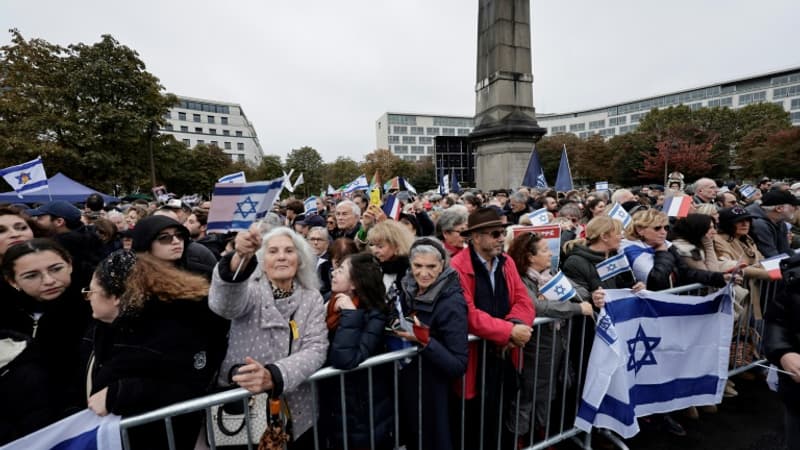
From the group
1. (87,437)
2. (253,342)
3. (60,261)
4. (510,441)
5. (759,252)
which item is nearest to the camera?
(87,437)

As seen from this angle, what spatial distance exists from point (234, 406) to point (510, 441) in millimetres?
2358

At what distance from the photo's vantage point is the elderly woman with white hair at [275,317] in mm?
1886

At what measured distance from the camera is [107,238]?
4992mm

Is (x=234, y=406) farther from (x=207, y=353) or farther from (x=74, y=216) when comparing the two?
(x=74, y=216)

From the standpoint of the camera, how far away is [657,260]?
353 cm

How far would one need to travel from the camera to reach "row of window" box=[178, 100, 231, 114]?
3278 inches

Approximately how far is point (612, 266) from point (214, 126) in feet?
327

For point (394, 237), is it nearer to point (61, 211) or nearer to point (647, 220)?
point (647, 220)

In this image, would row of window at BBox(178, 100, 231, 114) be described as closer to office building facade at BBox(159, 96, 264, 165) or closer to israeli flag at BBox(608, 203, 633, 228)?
office building facade at BBox(159, 96, 264, 165)

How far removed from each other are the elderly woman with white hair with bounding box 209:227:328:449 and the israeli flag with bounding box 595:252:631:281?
7.72 ft

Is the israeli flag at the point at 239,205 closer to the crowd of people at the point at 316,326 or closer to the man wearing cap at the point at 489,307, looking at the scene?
the crowd of people at the point at 316,326

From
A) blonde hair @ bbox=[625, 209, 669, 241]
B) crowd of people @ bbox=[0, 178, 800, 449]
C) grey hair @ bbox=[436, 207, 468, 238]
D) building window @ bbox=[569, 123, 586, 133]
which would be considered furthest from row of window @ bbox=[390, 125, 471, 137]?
crowd of people @ bbox=[0, 178, 800, 449]

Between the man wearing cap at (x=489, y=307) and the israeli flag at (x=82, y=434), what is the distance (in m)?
2.06

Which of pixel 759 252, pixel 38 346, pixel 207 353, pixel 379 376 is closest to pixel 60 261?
pixel 38 346
